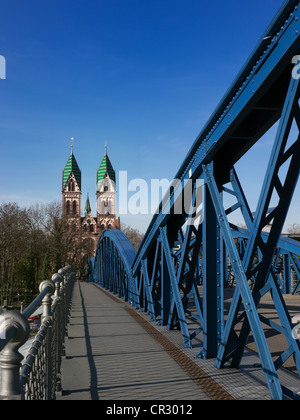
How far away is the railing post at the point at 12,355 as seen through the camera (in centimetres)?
163

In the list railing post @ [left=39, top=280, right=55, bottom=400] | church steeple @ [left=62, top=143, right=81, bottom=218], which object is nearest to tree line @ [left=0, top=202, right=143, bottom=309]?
railing post @ [left=39, top=280, right=55, bottom=400]

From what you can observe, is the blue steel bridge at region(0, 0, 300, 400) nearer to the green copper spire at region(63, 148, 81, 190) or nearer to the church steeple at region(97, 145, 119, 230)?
the church steeple at region(97, 145, 119, 230)

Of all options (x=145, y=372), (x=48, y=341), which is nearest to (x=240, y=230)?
(x=145, y=372)

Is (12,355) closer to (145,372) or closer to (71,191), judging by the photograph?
(145,372)

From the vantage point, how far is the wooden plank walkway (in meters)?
4.70

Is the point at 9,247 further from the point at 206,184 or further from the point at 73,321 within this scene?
the point at 206,184

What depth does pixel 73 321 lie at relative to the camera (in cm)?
1041

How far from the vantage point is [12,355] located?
1697 mm

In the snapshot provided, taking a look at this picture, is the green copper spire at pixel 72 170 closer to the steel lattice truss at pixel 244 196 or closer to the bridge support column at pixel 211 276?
the steel lattice truss at pixel 244 196

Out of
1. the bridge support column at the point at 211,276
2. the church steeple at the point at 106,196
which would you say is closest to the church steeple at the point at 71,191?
the church steeple at the point at 106,196

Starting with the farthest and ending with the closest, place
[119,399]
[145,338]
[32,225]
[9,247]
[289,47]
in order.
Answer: [32,225] < [9,247] < [145,338] < [119,399] < [289,47]

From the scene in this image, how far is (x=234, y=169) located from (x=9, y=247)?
3304cm

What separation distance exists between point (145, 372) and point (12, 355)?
4.25 metres

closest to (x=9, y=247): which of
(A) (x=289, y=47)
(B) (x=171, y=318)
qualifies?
(B) (x=171, y=318)
